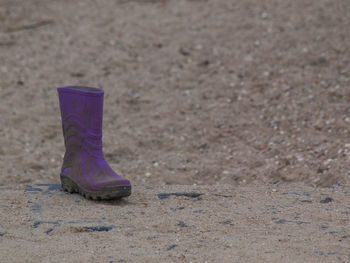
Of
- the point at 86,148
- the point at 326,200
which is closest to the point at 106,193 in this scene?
the point at 86,148

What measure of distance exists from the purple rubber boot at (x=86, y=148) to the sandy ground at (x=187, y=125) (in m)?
0.09

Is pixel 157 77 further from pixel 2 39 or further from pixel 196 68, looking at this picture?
pixel 2 39

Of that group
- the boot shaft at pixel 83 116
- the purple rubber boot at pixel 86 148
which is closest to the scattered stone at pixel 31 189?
the purple rubber boot at pixel 86 148

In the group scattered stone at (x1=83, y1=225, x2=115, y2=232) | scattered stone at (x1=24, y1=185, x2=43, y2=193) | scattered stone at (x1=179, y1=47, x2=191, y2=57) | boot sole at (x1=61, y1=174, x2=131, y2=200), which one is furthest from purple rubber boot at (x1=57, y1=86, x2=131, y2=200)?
scattered stone at (x1=179, y1=47, x2=191, y2=57)

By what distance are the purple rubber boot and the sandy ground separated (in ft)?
0.28

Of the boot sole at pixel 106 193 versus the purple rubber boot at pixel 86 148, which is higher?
the purple rubber boot at pixel 86 148

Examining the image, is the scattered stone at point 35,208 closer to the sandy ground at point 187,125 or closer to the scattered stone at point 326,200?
the sandy ground at point 187,125

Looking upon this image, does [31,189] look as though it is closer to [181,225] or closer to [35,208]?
[35,208]

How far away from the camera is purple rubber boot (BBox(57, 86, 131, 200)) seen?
2.69 meters

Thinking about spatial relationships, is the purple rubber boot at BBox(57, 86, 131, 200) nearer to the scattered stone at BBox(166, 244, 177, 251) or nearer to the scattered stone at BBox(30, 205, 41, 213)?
the scattered stone at BBox(30, 205, 41, 213)

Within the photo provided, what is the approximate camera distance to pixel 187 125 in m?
4.55

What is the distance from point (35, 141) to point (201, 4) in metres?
3.17

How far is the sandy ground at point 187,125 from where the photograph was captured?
230 centimetres

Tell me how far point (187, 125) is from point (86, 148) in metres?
1.84
